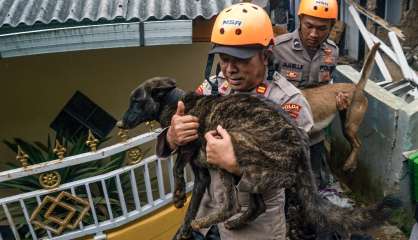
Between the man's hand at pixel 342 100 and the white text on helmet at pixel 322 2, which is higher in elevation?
the white text on helmet at pixel 322 2

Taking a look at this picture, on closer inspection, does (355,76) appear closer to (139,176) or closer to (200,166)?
(139,176)

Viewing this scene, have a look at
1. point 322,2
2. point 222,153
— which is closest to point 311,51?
point 322,2

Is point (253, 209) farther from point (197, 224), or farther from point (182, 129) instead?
point (182, 129)

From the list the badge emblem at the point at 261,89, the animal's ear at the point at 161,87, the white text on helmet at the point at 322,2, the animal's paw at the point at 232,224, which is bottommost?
the animal's paw at the point at 232,224

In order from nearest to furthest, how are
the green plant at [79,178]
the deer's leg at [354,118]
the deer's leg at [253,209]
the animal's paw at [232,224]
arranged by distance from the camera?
the deer's leg at [253,209]
the animal's paw at [232,224]
the deer's leg at [354,118]
the green plant at [79,178]

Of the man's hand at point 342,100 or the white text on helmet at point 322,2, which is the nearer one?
the white text on helmet at point 322,2

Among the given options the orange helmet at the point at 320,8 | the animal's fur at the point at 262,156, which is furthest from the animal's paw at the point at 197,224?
the orange helmet at the point at 320,8

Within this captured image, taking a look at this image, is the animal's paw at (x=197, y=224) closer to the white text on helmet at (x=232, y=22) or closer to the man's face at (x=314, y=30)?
the white text on helmet at (x=232, y=22)

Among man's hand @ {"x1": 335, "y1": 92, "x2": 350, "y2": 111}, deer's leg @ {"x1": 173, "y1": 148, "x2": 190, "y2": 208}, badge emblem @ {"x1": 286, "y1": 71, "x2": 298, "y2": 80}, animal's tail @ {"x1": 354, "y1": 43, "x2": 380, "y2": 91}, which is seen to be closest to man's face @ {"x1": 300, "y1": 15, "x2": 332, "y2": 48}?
badge emblem @ {"x1": 286, "y1": 71, "x2": 298, "y2": 80}

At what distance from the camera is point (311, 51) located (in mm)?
3803

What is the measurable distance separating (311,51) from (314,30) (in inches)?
7.8

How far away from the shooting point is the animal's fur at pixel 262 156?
6.69ft

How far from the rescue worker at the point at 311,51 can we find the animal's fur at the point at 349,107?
81 mm

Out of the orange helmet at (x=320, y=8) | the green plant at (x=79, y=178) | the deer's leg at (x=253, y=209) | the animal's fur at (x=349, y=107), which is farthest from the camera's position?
the green plant at (x=79, y=178)
